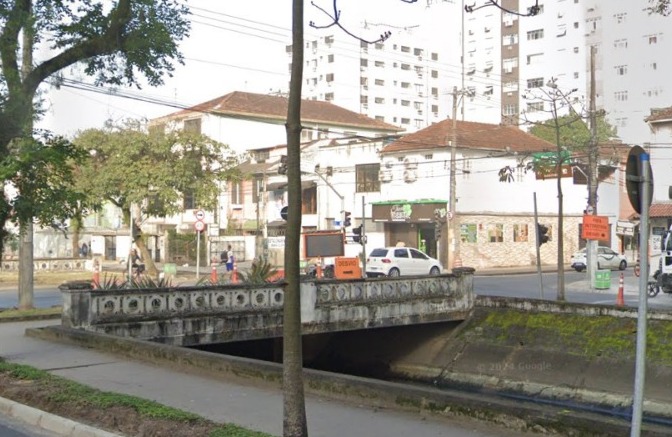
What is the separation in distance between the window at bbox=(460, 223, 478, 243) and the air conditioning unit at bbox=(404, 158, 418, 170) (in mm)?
4958

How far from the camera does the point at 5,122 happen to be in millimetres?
12000

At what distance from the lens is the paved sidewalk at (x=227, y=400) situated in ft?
28.9

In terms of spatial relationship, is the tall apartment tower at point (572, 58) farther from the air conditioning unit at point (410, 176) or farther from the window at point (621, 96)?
the air conditioning unit at point (410, 176)

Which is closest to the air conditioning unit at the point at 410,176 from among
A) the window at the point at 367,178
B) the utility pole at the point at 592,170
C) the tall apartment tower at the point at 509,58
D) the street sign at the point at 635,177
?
the window at the point at 367,178

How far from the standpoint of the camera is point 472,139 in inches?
2099

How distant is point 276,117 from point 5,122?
61662mm

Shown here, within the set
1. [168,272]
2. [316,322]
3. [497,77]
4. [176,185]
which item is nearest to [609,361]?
[316,322]

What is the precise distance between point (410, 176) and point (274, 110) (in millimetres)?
25534

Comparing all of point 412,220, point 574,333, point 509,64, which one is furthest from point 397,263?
point 509,64

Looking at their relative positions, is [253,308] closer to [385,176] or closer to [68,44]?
[68,44]

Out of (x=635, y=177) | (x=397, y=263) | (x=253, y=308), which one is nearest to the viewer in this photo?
(x=635, y=177)

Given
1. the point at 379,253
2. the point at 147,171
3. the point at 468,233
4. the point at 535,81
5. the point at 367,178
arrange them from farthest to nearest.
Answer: the point at 535,81
the point at 367,178
the point at 468,233
the point at 147,171
the point at 379,253

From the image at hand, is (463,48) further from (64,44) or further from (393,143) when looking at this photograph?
(64,44)

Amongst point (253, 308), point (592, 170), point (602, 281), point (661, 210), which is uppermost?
point (592, 170)
